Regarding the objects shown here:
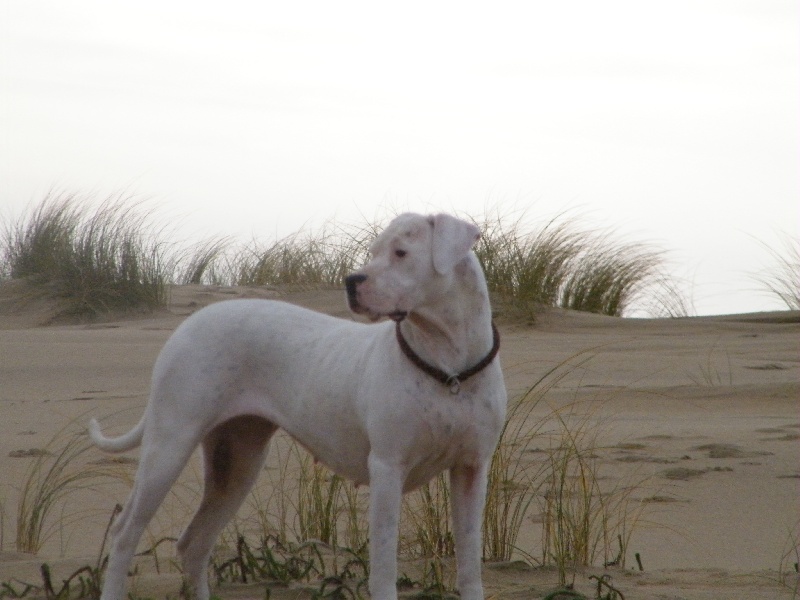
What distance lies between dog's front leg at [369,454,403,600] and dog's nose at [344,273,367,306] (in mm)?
543

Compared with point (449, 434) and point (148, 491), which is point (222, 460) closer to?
point (148, 491)

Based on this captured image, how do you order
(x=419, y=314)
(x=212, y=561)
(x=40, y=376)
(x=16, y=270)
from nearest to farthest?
(x=419, y=314) < (x=212, y=561) < (x=40, y=376) < (x=16, y=270)

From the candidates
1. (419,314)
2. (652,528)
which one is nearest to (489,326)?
(419,314)

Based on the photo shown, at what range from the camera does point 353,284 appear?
3.58m

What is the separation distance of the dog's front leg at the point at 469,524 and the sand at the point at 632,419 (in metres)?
0.60

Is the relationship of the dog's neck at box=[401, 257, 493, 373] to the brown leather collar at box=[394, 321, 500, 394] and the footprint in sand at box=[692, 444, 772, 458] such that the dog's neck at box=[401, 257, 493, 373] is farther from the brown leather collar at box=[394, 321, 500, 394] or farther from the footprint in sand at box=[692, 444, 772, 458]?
the footprint in sand at box=[692, 444, 772, 458]

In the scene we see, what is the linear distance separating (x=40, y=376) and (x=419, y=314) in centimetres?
653

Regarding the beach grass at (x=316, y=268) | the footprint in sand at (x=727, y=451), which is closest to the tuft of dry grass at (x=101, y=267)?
the beach grass at (x=316, y=268)

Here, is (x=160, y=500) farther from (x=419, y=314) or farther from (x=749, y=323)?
(x=749, y=323)

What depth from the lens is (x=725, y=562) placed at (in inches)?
203

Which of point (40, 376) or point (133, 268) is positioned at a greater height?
point (133, 268)

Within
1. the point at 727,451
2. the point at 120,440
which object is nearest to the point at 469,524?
the point at 120,440

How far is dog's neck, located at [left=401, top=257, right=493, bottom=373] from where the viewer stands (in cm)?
369

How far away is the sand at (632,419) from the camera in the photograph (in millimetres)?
4867
